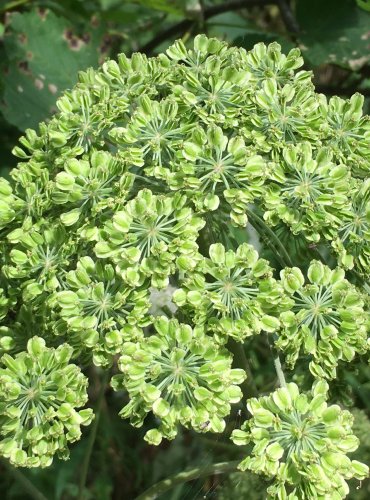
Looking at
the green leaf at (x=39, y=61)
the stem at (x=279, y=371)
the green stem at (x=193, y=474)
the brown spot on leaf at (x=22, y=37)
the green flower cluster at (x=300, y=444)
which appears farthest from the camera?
the brown spot on leaf at (x=22, y=37)

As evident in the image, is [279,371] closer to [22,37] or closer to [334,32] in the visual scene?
[334,32]

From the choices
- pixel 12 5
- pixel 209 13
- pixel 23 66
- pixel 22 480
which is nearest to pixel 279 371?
pixel 22 480

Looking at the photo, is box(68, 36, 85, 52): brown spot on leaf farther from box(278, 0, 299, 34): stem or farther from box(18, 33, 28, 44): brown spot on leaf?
box(278, 0, 299, 34): stem

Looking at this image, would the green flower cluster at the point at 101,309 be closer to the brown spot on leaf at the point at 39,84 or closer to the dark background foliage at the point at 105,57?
the dark background foliage at the point at 105,57

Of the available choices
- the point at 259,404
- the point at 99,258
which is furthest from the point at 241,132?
the point at 259,404

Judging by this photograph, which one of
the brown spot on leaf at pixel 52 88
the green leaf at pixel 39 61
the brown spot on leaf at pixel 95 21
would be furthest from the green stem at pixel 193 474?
the brown spot on leaf at pixel 95 21

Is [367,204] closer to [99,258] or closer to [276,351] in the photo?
[276,351]
